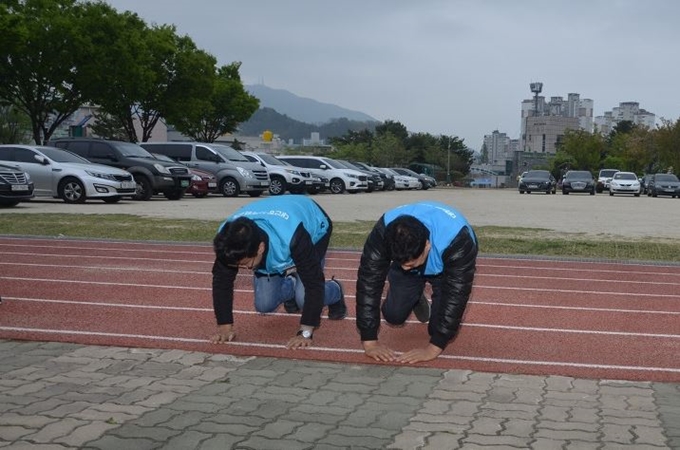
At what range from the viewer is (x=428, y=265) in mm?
5039

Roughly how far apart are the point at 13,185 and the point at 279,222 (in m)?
14.7

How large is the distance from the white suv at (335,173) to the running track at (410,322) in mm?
23460

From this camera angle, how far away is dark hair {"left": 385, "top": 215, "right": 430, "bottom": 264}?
14.8ft

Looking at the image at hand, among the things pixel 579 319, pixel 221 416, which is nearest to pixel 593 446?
pixel 221 416

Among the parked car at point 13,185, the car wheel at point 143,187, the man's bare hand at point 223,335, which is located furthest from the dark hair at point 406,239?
the car wheel at point 143,187

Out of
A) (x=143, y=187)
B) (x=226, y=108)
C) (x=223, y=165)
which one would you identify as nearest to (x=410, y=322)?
(x=143, y=187)

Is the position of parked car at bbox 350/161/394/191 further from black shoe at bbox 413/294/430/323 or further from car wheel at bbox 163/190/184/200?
black shoe at bbox 413/294/430/323

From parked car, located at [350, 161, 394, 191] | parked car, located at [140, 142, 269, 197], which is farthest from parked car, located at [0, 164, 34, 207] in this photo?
parked car, located at [350, 161, 394, 191]

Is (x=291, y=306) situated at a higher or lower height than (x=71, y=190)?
lower

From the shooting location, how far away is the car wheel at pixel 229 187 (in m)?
26.8

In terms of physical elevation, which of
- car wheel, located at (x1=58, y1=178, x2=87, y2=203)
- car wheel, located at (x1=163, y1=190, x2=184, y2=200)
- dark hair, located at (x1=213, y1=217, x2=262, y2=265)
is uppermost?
dark hair, located at (x1=213, y1=217, x2=262, y2=265)

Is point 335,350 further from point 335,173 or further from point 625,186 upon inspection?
point 625,186

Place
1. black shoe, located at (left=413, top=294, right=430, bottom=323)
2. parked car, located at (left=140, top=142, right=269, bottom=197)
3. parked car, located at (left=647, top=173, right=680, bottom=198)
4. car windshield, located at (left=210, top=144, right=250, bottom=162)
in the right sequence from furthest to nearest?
1. parked car, located at (left=647, top=173, right=680, bottom=198)
2. car windshield, located at (left=210, top=144, right=250, bottom=162)
3. parked car, located at (left=140, top=142, right=269, bottom=197)
4. black shoe, located at (left=413, top=294, right=430, bottom=323)

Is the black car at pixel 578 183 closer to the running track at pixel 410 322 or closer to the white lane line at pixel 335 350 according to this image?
the running track at pixel 410 322
